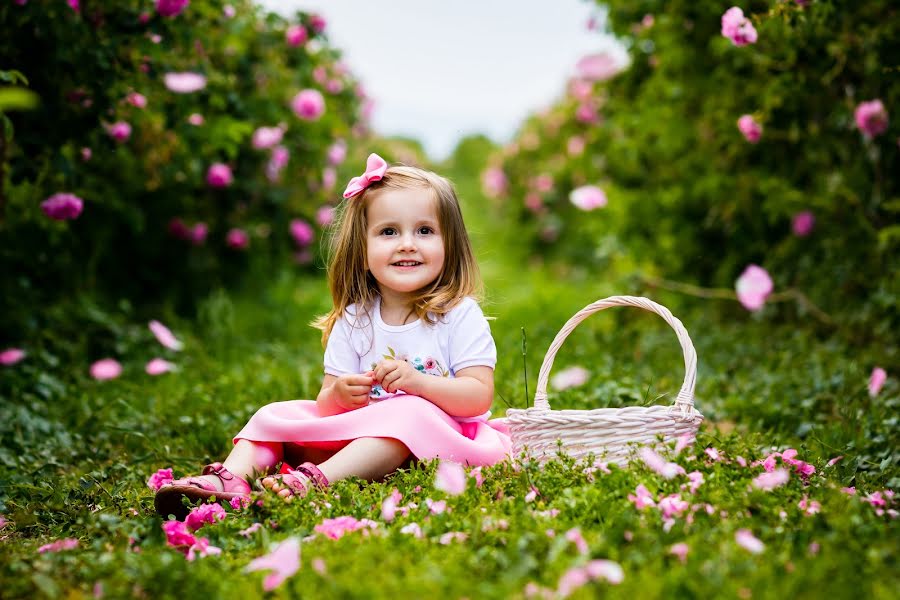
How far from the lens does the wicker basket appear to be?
2.34 metres

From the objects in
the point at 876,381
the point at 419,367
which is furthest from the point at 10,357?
the point at 876,381

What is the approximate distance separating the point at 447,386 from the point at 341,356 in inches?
14.1

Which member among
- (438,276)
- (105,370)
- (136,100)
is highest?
(136,100)

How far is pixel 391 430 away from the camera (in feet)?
8.30

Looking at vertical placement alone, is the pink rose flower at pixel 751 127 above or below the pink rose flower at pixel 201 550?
above

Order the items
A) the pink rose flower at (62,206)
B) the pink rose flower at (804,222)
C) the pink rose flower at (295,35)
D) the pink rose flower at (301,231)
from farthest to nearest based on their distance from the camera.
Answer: the pink rose flower at (301,231)
the pink rose flower at (295,35)
the pink rose flower at (804,222)
the pink rose flower at (62,206)

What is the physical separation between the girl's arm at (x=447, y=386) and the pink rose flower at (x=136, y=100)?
1.86 m

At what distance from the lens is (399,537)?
6.44ft

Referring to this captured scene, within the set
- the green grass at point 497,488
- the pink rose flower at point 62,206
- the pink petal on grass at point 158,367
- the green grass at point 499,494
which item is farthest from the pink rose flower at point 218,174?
the pink rose flower at point 62,206

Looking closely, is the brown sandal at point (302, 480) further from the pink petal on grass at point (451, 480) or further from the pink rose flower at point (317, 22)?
the pink rose flower at point (317, 22)

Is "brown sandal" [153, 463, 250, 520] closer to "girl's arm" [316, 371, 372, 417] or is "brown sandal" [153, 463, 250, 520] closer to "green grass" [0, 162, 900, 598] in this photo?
"green grass" [0, 162, 900, 598]

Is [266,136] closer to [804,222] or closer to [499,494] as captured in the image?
[804,222]

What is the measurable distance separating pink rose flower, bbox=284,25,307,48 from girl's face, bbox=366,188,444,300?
3008 mm

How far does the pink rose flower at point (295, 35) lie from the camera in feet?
17.9
